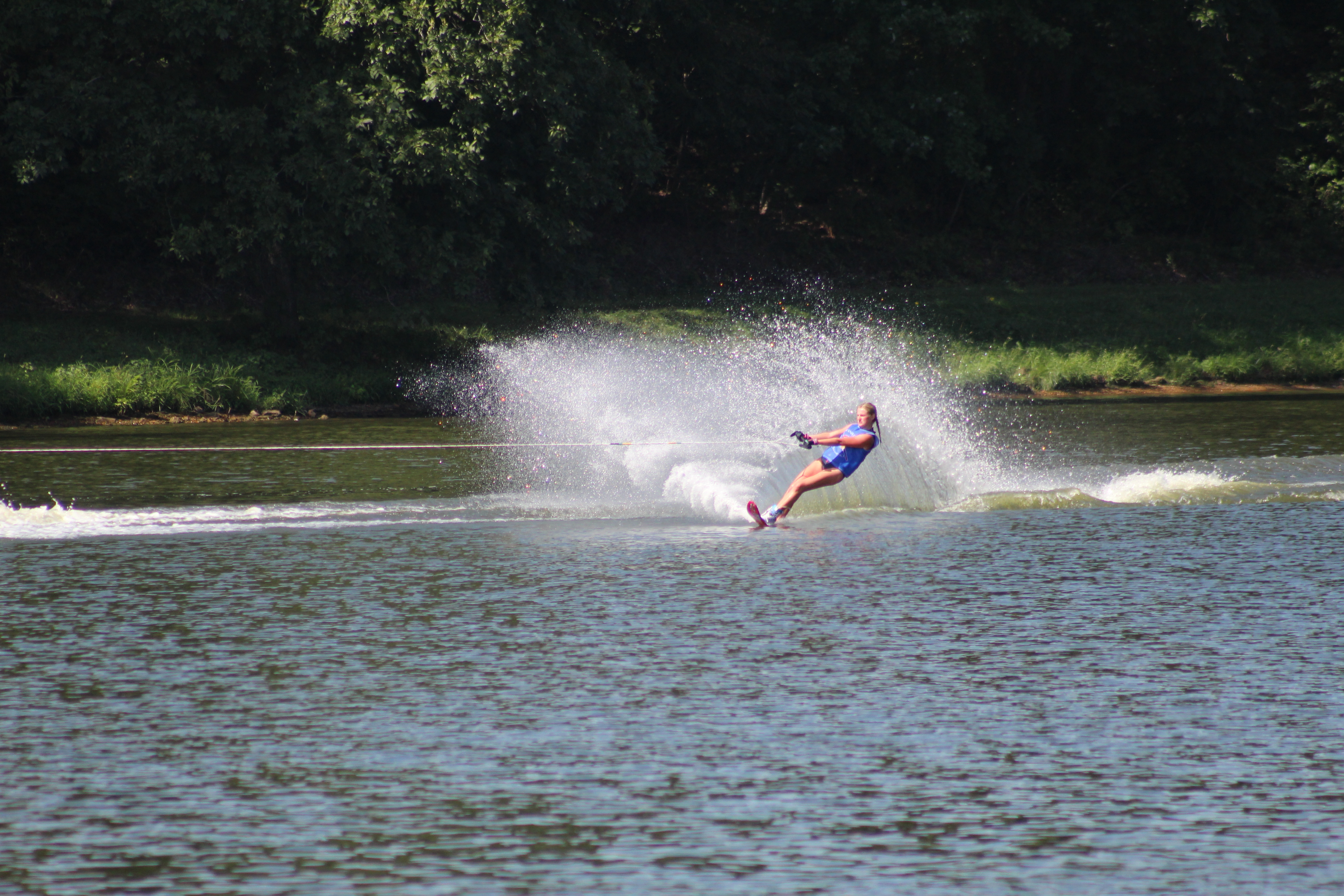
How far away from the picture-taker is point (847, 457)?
15.9 metres

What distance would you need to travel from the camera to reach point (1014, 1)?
4400cm

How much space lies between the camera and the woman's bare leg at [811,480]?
15492mm

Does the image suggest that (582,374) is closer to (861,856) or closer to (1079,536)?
(1079,536)

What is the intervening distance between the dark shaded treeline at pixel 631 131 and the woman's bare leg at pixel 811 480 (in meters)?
15.4

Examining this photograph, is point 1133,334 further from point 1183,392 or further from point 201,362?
point 201,362

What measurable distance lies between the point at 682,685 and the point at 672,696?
9.2 inches

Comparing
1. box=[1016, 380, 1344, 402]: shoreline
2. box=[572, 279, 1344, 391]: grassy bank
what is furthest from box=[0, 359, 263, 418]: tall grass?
box=[1016, 380, 1344, 402]: shoreline

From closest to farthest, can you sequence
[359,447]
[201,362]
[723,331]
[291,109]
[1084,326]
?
1. [359,447]
2. [291,109]
3. [201,362]
4. [723,331]
5. [1084,326]

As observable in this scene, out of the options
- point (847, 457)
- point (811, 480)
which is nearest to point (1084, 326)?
point (847, 457)

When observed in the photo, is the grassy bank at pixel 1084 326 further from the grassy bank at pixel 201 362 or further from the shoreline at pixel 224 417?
the shoreline at pixel 224 417

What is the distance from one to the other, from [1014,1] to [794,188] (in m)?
7.75

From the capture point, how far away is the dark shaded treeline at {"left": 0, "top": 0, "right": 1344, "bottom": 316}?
29547mm

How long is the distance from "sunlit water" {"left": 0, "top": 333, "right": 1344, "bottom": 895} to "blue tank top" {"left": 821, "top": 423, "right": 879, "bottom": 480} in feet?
1.78

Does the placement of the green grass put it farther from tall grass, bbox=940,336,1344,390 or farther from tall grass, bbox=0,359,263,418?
tall grass, bbox=0,359,263,418
